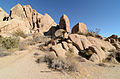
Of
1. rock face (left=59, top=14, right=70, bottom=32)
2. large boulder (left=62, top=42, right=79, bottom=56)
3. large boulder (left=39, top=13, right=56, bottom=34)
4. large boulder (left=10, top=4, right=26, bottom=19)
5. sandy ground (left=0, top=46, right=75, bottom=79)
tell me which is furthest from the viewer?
large boulder (left=39, top=13, right=56, bottom=34)

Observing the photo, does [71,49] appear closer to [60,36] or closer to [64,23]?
[60,36]

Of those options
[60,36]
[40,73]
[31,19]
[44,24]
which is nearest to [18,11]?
[31,19]

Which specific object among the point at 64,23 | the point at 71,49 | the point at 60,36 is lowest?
the point at 71,49

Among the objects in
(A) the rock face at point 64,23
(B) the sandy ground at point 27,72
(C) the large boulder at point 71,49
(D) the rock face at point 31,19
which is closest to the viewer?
(B) the sandy ground at point 27,72

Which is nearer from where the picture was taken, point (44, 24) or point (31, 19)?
point (31, 19)

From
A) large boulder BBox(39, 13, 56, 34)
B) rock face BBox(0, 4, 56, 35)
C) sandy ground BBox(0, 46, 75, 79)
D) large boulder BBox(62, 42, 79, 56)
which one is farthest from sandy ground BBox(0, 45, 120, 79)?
large boulder BBox(39, 13, 56, 34)

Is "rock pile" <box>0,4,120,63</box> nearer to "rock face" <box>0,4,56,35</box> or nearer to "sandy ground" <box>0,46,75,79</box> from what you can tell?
"rock face" <box>0,4,56,35</box>

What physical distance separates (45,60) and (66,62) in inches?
74.1

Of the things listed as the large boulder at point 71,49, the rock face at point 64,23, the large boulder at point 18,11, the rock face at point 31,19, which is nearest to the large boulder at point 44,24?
the rock face at point 31,19

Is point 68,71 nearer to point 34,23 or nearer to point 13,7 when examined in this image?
point 34,23

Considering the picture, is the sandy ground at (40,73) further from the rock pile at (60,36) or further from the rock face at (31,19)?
the rock face at (31,19)

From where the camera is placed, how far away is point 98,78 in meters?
2.75

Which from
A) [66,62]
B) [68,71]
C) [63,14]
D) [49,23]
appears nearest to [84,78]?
[68,71]

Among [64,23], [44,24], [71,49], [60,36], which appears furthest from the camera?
[44,24]
